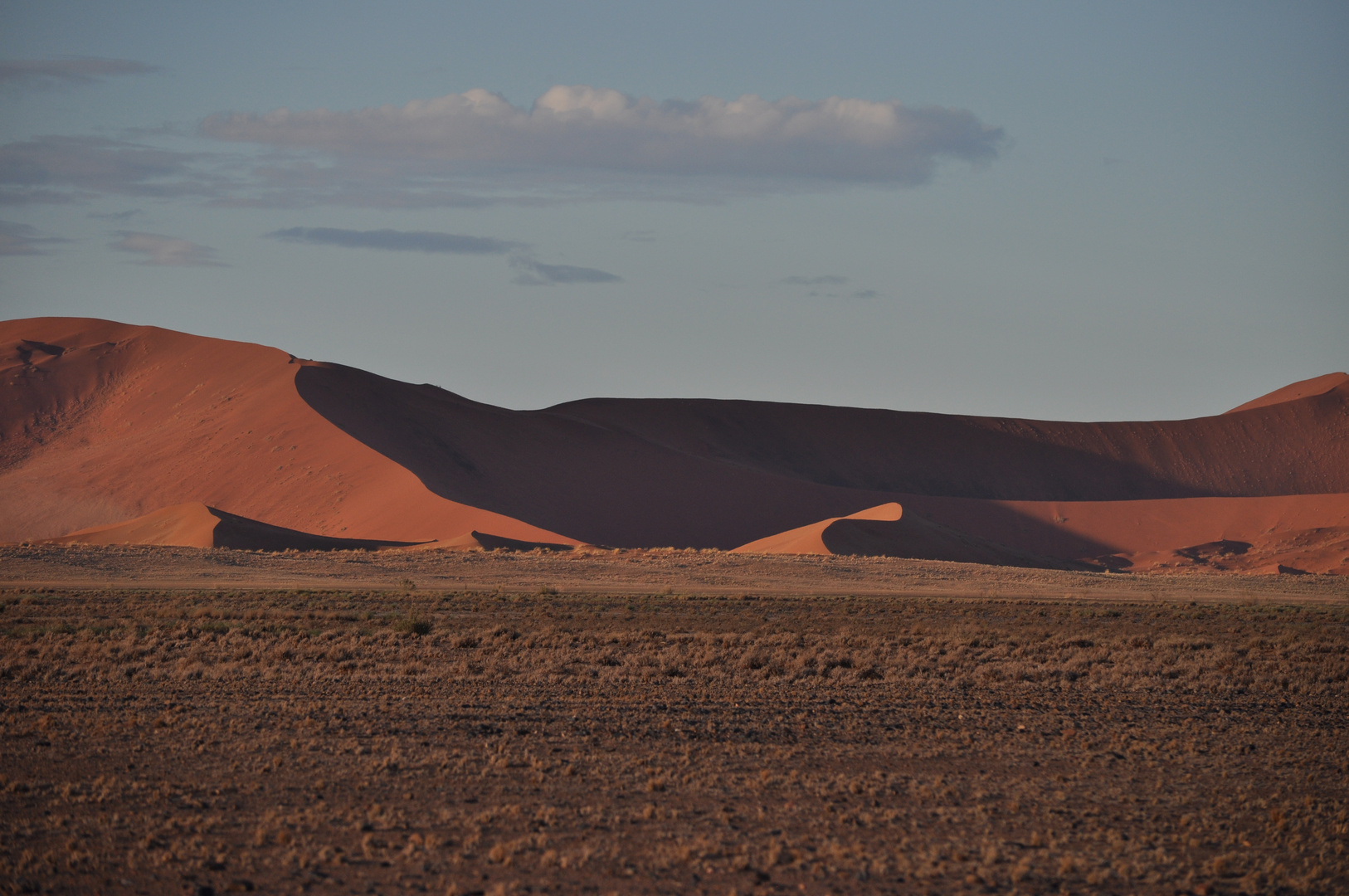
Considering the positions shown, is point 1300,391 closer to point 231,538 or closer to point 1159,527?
point 1159,527

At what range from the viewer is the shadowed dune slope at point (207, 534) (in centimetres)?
4122

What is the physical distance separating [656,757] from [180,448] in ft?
177

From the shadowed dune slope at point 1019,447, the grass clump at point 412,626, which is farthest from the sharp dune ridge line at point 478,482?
the grass clump at point 412,626

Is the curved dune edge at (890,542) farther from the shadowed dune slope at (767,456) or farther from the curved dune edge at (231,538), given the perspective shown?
the curved dune edge at (231,538)

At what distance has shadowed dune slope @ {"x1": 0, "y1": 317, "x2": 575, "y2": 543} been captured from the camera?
49.6 metres

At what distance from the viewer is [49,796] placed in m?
7.80

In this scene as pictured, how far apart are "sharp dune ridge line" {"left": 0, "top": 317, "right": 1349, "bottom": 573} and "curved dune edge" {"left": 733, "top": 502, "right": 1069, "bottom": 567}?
0.45 feet

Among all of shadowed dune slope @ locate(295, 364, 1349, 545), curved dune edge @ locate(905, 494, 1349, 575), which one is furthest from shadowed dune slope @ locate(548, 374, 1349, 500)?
curved dune edge @ locate(905, 494, 1349, 575)

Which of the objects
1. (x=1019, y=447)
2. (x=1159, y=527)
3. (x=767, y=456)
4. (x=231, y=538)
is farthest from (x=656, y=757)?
(x=1019, y=447)

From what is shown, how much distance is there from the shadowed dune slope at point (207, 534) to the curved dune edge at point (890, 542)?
1490 centimetres

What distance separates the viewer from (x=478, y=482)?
178ft

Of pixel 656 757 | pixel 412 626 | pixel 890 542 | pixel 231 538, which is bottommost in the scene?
pixel 656 757

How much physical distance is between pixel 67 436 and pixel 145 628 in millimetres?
52904

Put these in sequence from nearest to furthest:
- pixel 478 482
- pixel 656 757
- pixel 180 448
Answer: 1. pixel 656 757
2. pixel 478 482
3. pixel 180 448
